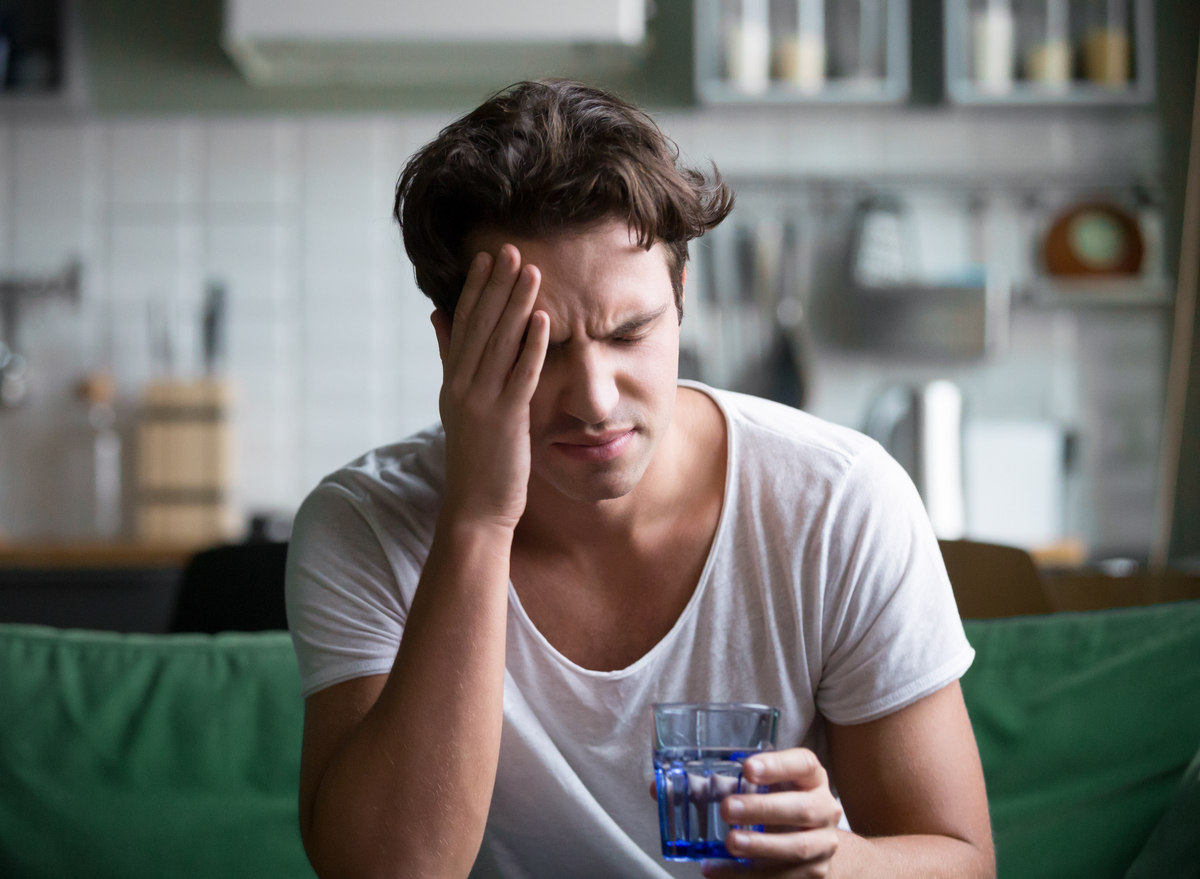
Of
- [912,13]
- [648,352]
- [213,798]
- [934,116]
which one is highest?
[912,13]

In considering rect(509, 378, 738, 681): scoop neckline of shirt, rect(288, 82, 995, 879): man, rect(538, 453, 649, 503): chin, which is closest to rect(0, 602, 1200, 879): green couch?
rect(288, 82, 995, 879): man

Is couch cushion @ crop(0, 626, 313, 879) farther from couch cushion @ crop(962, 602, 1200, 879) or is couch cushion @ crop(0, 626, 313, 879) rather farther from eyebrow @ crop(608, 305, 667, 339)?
couch cushion @ crop(962, 602, 1200, 879)

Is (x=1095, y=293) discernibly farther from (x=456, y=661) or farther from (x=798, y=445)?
(x=456, y=661)

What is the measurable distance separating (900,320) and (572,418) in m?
2.43

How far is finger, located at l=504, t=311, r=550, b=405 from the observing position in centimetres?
102

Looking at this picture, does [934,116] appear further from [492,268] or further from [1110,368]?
[492,268]

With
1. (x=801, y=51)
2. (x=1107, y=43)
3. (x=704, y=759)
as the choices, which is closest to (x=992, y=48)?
(x=1107, y=43)

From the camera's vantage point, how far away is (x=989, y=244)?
343 cm

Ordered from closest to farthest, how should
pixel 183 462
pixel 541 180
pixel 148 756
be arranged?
1. pixel 541 180
2. pixel 148 756
3. pixel 183 462

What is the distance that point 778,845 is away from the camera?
78 cm

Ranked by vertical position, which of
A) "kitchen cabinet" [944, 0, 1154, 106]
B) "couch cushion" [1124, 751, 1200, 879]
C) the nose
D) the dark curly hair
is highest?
"kitchen cabinet" [944, 0, 1154, 106]

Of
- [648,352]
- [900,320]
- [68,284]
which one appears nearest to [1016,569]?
[648,352]

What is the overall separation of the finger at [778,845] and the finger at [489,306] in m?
0.48

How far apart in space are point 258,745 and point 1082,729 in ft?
3.15
